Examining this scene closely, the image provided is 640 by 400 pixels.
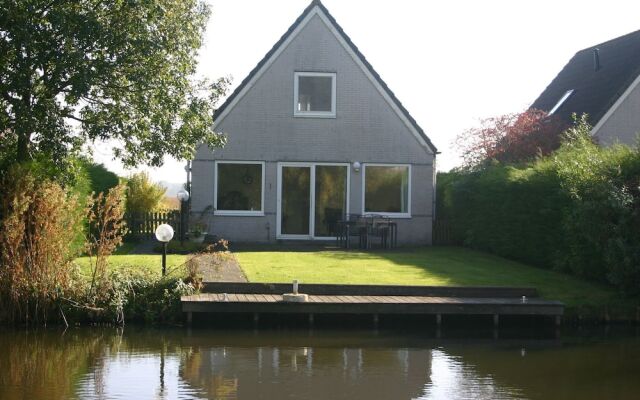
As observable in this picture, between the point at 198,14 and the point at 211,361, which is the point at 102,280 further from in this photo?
the point at 198,14

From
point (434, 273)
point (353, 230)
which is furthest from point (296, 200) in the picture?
point (434, 273)

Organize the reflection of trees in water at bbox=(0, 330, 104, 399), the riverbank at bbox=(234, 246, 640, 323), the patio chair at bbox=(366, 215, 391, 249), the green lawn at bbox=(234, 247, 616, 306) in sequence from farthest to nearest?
the patio chair at bbox=(366, 215, 391, 249)
the green lawn at bbox=(234, 247, 616, 306)
the riverbank at bbox=(234, 246, 640, 323)
the reflection of trees in water at bbox=(0, 330, 104, 399)

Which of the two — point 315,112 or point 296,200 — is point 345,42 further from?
point 296,200

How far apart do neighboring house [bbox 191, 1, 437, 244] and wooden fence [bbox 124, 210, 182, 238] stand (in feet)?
2.05

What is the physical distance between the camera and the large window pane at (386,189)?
23438 millimetres

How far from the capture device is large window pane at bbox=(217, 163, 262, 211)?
75.3 ft

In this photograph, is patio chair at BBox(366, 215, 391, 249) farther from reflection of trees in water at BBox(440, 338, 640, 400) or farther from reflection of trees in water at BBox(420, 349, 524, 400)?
reflection of trees in water at BBox(420, 349, 524, 400)

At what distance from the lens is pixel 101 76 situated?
14000 mm

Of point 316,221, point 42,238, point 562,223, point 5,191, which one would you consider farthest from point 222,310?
point 316,221

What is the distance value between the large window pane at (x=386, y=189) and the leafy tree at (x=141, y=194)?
7.76 metres

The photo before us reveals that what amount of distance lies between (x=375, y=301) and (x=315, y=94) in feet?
34.9

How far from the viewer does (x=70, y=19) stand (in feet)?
43.8

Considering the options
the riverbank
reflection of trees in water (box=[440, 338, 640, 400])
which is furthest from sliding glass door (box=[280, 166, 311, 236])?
reflection of trees in water (box=[440, 338, 640, 400])

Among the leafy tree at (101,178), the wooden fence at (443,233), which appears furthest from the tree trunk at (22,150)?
the wooden fence at (443,233)
